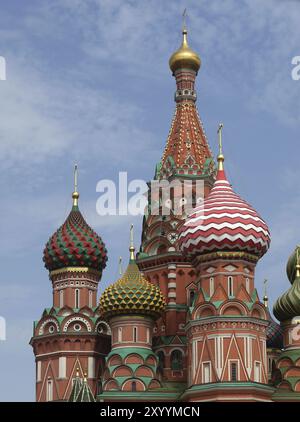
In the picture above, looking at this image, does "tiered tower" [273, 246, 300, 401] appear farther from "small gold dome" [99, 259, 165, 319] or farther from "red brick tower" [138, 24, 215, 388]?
"small gold dome" [99, 259, 165, 319]

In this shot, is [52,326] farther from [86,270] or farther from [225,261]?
[225,261]

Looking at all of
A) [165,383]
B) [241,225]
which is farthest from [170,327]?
[241,225]

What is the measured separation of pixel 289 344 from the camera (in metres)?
59.4

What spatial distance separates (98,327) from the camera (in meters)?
61.3

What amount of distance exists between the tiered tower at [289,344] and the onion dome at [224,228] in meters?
3.78

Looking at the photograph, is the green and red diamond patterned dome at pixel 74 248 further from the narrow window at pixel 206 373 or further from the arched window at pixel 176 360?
the narrow window at pixel 206 373

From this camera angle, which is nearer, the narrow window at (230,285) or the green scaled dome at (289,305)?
the narrow window at (230,285)

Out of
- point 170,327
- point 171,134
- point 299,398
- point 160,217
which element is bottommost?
point 299,398

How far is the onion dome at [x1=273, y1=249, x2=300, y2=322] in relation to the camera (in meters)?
59.3

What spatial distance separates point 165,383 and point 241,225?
26.9ft

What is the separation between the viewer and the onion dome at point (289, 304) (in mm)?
59312

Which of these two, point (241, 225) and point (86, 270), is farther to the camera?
point (86, 270)

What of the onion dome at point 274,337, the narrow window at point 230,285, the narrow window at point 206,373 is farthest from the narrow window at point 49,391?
the onion dome at point 274,337

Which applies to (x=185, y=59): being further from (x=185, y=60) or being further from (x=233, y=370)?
(x=233, y=370)
